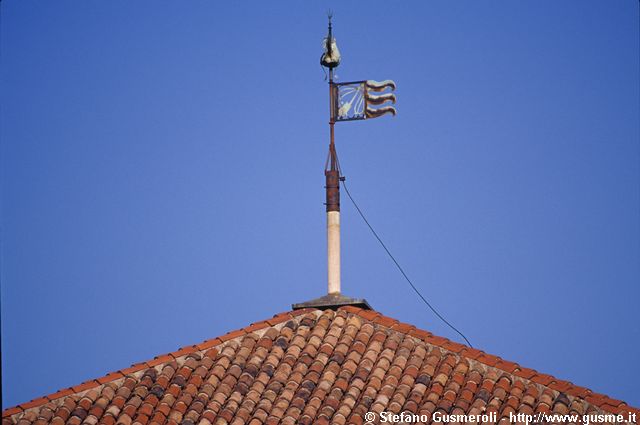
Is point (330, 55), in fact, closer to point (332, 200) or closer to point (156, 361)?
point (332, 200)

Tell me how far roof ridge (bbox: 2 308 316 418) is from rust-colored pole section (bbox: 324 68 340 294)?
2.26 ft

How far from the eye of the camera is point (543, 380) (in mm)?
14500

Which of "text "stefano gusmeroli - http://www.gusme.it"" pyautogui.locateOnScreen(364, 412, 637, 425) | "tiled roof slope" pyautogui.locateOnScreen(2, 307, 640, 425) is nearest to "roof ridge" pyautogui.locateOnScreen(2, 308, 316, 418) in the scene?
"tiled roof slope" pyautogui.locateOnScreen(2, 307, 640, 425)

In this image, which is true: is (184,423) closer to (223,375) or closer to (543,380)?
(223,375)

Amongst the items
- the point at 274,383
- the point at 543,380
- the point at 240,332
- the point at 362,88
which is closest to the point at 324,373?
the point at 274,383

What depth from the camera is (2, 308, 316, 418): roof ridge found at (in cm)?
1475

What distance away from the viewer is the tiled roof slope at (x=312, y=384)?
1405 cm

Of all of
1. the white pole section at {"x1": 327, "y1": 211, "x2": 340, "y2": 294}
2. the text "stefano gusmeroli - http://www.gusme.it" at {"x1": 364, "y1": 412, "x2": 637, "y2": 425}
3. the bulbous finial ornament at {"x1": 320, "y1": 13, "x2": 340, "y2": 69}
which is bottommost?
the text "stefano gusmeroli - http://www.gusme.it" at {"x1": 364, "y1": 412, "x2": 637, "y2": 425}

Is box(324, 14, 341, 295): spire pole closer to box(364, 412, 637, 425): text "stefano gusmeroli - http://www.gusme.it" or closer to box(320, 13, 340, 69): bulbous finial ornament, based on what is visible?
box(320, 13, 340, 69): bulbous finial ornament

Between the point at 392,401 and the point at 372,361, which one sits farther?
the point at 372,361

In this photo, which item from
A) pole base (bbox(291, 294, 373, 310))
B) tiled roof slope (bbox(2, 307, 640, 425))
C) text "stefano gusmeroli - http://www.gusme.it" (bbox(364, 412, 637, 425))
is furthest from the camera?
pole base (bbox(291, 294, 373, 310))

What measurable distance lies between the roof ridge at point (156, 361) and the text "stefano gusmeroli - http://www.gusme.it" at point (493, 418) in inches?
112

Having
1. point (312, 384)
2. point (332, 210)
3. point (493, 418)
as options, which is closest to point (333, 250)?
point (332, 210)

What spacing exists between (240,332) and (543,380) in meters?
4.49
